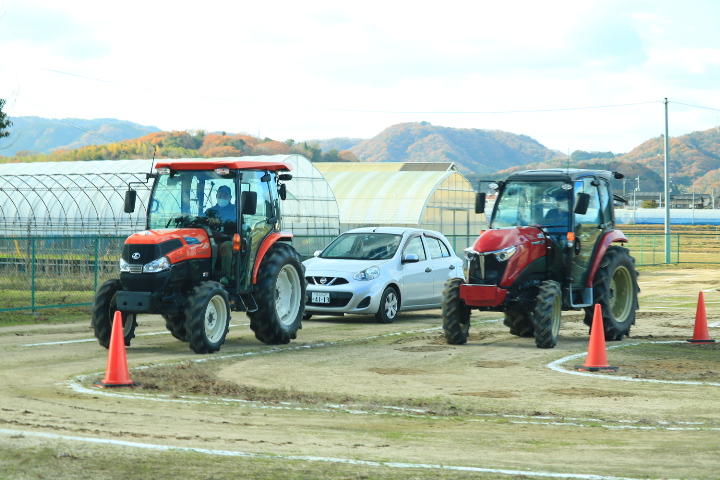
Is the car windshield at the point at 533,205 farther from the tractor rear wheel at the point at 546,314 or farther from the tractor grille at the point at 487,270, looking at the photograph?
the tractor rear wheel at the point at 546,314

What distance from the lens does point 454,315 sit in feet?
53.9

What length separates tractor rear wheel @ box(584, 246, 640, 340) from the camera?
56.8 feet

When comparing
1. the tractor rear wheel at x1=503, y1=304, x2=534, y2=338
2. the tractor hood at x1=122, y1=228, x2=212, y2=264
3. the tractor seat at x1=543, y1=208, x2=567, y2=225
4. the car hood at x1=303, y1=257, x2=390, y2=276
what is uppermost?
the tractor seat at x1=543, y1=208, x2=567, y2=225

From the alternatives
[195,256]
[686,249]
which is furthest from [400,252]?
[686,249]

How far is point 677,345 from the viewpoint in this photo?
16875mm

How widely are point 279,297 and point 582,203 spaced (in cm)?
498

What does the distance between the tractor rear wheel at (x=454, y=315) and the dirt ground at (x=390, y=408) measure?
268 mm

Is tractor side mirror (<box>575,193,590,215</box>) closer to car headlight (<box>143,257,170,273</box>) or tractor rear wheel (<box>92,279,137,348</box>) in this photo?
car headlight (<box>143,257,170,273</box>)

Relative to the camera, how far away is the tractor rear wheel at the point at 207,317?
14289 millimetres

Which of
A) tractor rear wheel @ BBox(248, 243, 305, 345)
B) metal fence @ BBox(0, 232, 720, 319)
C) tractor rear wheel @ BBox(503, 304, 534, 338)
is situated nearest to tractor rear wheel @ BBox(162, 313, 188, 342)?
tractor rear wheel @ BBox(248, 243, 305, 345)

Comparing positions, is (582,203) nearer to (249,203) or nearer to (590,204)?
(590,204)

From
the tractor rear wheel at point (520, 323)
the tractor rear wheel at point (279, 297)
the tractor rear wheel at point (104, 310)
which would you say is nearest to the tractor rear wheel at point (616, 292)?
the tractor rear wheel at point (520, 323)

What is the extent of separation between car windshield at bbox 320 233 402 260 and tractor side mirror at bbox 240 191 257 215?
5.82m

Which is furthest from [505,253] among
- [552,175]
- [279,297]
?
[279,297]
